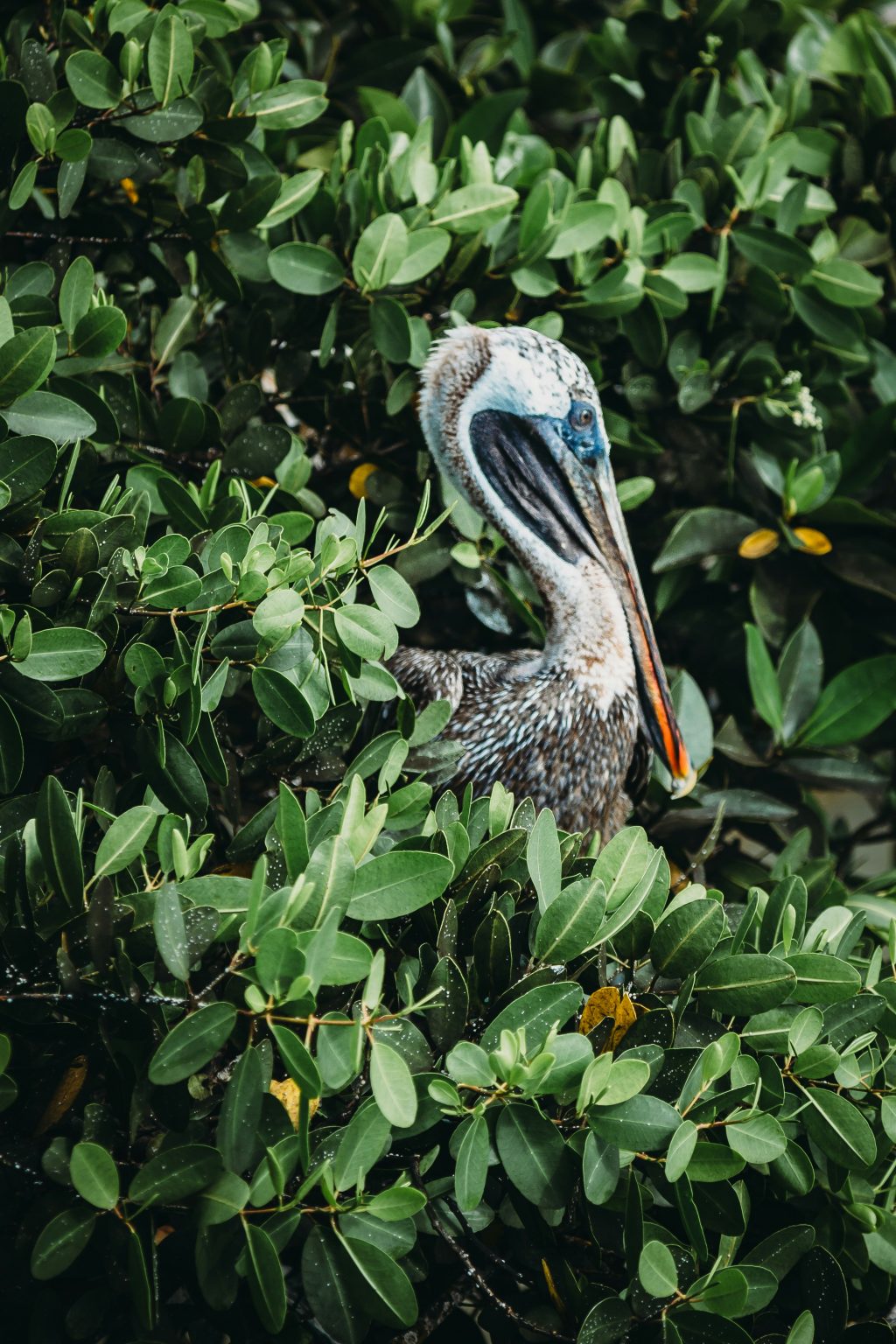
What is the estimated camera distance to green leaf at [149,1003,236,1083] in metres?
0.91

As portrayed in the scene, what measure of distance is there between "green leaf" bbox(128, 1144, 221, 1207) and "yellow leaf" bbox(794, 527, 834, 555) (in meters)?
1.26

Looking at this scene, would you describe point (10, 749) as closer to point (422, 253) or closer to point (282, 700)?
point (282, 700)

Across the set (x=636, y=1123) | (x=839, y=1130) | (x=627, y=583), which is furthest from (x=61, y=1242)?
(x=627, y=583)

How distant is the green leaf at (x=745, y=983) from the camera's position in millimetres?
1123

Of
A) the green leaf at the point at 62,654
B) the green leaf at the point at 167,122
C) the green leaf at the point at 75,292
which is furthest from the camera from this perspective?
the green leaf at the point at 167,122

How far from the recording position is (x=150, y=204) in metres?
1.57

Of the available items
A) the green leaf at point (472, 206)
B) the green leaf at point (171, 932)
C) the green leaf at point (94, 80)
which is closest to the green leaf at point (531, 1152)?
the green leaf at point (171, 932)

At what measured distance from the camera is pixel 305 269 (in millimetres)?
1545

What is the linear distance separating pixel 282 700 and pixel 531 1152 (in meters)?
0.48

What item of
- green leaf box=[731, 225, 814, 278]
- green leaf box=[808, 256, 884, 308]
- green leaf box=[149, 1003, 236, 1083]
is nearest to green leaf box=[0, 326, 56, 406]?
green leaf box=[149, 1003, 236, 1083]

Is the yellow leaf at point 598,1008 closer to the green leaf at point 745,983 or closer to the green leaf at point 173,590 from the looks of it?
the green leaf at point 745,983

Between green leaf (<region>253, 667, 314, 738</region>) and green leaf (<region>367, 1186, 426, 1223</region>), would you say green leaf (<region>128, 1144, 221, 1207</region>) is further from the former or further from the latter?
green leaf (<region>253, 667, 314, 738</region>)

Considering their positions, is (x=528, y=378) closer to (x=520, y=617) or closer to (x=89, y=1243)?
(x=520, y=617)

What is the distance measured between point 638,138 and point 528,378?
78 centimetres
